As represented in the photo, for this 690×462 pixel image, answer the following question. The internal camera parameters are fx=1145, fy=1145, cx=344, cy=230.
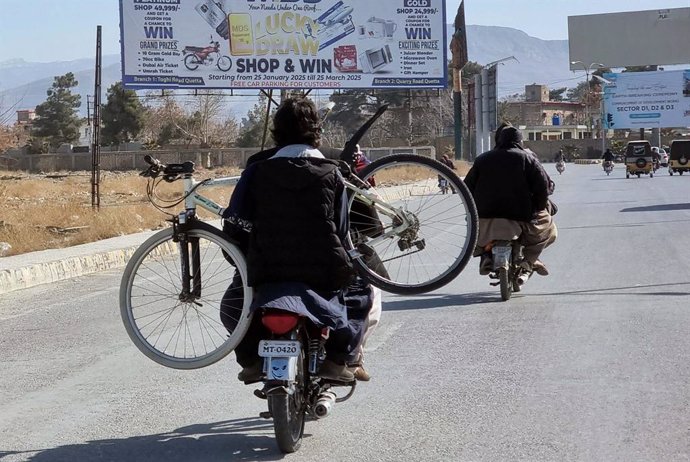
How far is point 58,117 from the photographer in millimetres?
106188

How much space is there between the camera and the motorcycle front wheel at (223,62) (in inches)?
1377

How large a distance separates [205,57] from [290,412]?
30618 millimetres

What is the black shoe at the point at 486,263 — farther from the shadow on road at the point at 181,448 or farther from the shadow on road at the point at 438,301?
the shadow on road at the point at 181,448

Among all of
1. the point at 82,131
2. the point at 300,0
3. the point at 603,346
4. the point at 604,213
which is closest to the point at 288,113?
the point at 603,346

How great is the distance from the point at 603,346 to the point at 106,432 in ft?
12.4

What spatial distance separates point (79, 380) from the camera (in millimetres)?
7496

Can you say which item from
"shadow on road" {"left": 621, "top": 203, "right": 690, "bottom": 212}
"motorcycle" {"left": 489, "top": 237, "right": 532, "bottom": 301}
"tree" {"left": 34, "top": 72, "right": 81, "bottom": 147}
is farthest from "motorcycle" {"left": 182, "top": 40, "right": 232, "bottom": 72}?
"tree" {"left": 34, "top": 72, "right": 81, "bottom": 147}

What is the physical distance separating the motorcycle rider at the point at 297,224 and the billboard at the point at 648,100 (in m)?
88.1

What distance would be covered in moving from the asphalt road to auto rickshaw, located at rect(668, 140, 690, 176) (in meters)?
43.7

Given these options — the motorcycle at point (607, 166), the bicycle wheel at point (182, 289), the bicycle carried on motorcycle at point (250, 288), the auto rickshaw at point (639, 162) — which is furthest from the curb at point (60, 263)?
the motorcycle at point (607, 166)

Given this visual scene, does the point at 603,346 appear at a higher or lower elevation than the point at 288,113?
lower

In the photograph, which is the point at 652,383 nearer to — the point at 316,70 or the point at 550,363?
the point at 550,363

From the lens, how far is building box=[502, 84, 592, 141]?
440ft

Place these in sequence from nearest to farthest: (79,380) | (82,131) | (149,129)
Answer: (79,380) < (149,129) < (82,131)
